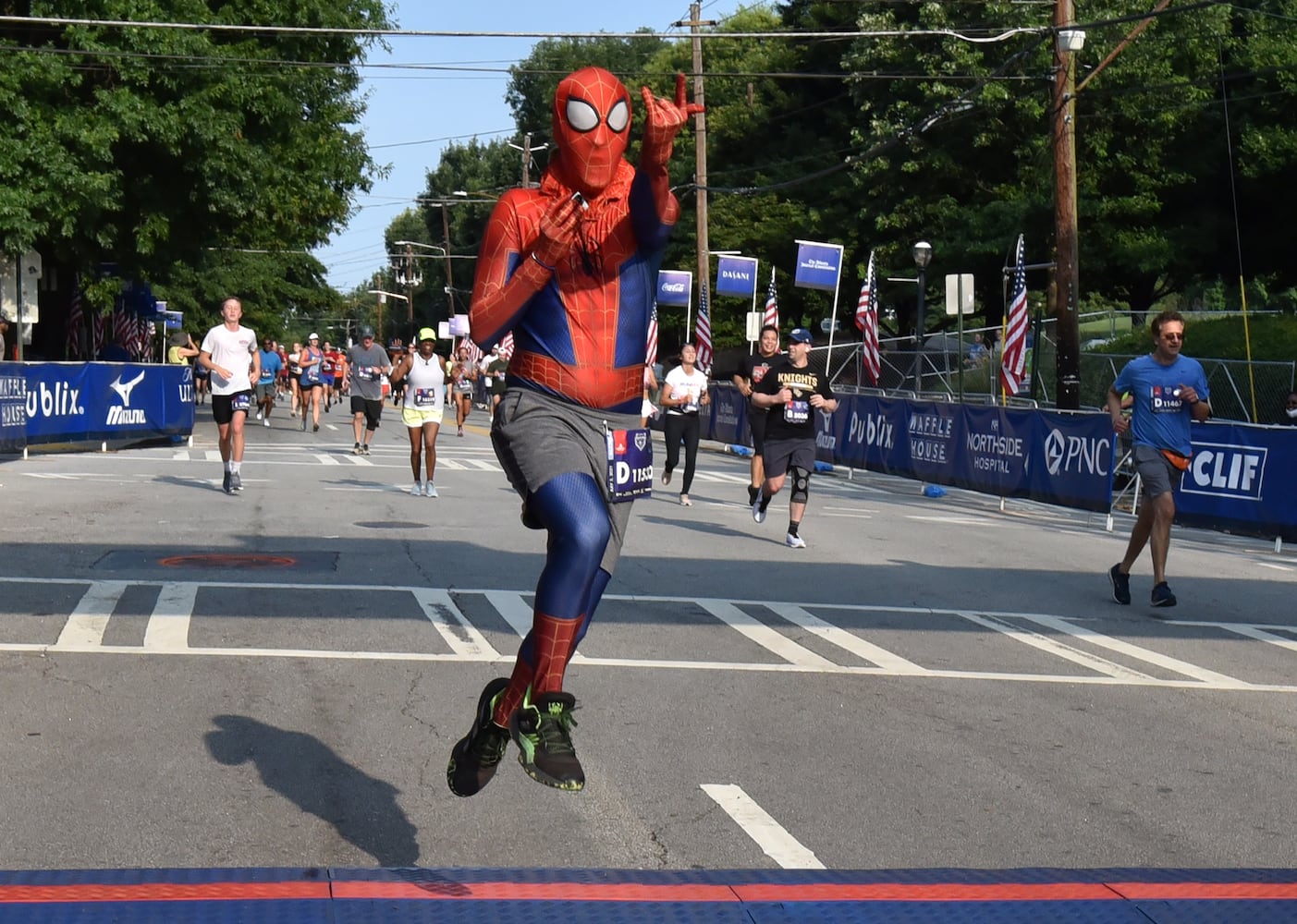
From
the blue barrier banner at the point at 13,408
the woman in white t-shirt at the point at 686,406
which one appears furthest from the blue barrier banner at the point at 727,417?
the blue barrier banner at the point at 13,408

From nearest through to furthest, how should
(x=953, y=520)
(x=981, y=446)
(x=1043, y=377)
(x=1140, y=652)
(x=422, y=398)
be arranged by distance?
(x=1140, y=652) → (x=422, y=398) → (x=953, y=520) → (x=981, y=446) → (x=1043, y=377)

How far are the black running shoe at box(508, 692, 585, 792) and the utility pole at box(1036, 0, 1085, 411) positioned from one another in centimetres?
2171

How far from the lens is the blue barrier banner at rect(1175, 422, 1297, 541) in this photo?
17.5 m

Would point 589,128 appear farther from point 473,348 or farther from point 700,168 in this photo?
point 700,168

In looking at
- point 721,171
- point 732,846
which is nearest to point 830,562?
point 732,846

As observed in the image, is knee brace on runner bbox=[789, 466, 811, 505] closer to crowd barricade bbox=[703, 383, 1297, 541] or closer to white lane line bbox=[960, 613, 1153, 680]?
white lane line bbox=[960, 613, 1153, 680]

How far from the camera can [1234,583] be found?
13.7 meters

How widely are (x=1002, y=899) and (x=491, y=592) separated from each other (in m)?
6.70

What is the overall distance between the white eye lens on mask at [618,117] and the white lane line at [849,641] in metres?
4.41

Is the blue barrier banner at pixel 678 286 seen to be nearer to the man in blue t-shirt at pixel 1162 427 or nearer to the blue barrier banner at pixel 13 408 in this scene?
the blue barrier banner at pixel 13 408

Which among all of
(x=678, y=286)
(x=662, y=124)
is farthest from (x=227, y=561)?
(x=678, y=286)

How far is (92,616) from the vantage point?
370 inches

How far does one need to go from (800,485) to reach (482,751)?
1044cm

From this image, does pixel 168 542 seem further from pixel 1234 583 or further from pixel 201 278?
pixel 201 278
